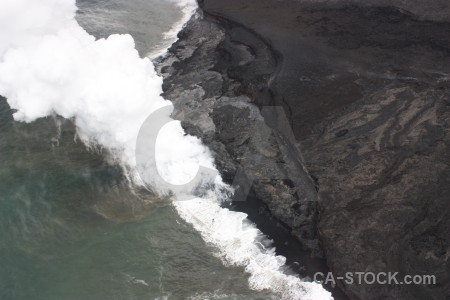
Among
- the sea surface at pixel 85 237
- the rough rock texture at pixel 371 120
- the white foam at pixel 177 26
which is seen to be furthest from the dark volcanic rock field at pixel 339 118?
the sea surface at pixel 85 237

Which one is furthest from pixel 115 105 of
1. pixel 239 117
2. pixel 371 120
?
pixel 371 120

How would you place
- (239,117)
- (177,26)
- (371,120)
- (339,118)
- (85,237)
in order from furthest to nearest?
(177,26) → (239,117) → (339,118) → (371,120) → (85,237)

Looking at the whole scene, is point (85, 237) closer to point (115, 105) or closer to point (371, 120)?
point (115, 105)

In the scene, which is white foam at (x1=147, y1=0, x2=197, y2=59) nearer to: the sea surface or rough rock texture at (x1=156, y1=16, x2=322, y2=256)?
rough rock texture at (x1=156, y1=16, x2=322, y2=256)

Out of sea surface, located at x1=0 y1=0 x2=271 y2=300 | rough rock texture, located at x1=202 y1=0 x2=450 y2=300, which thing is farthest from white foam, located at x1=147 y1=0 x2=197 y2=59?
sea surface, located at x1=0 y1=0 x2=271 y2=300

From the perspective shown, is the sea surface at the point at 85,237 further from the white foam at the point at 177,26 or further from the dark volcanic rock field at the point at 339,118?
the white foam at the point at 177,26

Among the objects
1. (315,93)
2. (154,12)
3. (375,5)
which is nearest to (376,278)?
(315,93)
